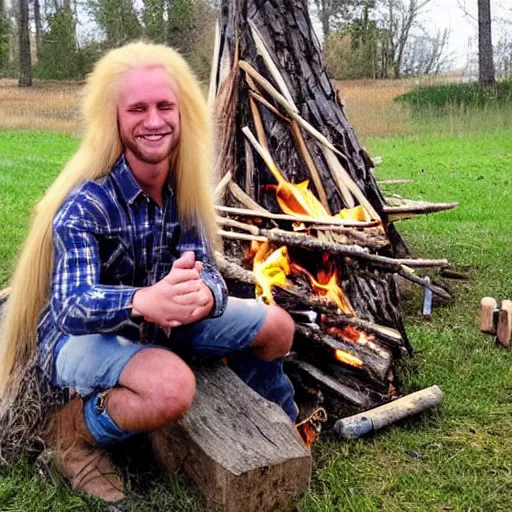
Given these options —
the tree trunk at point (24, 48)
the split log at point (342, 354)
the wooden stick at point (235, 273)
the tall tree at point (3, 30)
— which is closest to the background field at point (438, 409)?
the split log at point (342, 354)

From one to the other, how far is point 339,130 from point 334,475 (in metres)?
2.02

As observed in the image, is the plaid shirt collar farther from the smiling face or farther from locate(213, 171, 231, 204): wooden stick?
locate(213, 171, 231, 204): wooden stick

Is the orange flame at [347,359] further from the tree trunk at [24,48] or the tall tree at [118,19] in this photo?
the tree trunk at [24,48]

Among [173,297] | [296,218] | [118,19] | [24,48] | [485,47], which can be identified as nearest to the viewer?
[173,297]

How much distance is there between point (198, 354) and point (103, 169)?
754mm

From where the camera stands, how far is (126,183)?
257 centimetres

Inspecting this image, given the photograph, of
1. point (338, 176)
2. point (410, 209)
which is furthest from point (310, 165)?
point (410, 209)

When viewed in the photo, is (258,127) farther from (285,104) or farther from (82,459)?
(82,459)

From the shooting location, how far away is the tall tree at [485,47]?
20.6 meters

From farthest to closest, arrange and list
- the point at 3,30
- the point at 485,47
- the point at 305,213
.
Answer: the point at 3,30, the point at 485,47, the point at 305,213

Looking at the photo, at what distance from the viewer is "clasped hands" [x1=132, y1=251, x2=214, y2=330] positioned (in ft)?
7.48

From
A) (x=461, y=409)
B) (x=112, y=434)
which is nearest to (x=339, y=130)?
(x=461, y=409)

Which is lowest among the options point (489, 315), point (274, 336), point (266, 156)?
point (489, 315)

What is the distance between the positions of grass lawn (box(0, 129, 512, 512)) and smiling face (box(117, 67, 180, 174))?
1069mm
